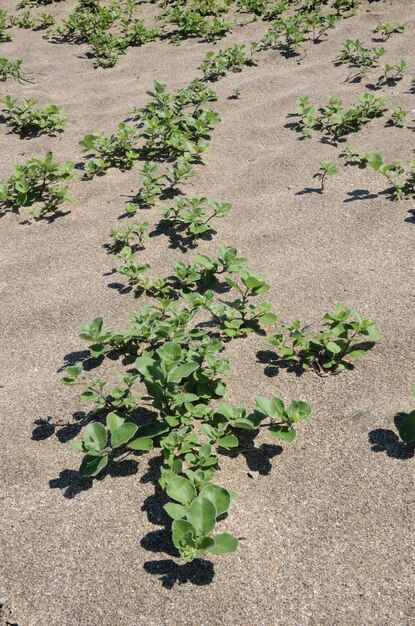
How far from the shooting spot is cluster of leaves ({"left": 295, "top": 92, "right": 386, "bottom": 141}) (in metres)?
4.07

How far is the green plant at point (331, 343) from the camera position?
2.46m

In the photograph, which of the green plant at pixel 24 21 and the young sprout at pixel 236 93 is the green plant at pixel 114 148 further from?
the green plant at pixel 24 21

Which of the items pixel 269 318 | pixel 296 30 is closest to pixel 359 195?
pixel 269 318

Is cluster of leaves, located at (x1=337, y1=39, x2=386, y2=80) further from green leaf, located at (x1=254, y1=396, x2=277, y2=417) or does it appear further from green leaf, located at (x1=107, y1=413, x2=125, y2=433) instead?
green leaf, located at (x1=107, y1=413, x2=125, y2=433)

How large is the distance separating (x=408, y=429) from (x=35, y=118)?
11.3 feet

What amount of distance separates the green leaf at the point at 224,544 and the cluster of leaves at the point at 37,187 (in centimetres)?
239

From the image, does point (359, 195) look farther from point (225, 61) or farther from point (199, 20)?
point (199, 20)

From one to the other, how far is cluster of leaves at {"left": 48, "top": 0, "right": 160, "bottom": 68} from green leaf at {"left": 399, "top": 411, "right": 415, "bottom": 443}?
4288mm

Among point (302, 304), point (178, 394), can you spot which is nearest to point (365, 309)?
point (302, 304)

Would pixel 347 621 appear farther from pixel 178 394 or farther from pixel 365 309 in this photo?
pixel 365 309

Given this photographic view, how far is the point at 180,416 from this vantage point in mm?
2215

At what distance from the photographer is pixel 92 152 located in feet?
13.6

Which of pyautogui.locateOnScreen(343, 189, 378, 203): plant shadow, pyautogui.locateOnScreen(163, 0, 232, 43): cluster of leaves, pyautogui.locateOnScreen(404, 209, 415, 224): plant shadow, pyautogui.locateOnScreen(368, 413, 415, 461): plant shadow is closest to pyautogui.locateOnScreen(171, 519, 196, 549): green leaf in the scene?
pyautogui.locateOnScreen(368, 413, 415, 461): plant shadow

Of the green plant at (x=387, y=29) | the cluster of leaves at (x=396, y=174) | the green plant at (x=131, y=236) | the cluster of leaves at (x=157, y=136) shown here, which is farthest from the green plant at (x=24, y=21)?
the cluster of leaves at (x=396, y=174)
